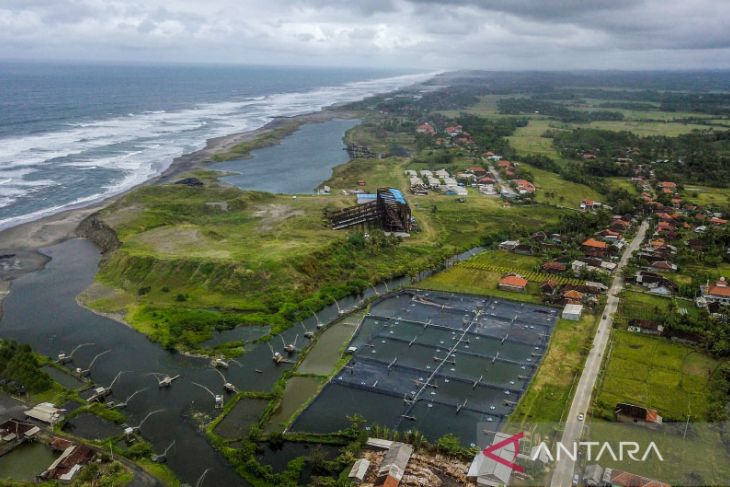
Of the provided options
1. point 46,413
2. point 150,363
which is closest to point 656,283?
point 150,363

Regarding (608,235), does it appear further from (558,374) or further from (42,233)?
(42,233)

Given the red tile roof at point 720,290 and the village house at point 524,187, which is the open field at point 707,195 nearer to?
the village house at point 524,187

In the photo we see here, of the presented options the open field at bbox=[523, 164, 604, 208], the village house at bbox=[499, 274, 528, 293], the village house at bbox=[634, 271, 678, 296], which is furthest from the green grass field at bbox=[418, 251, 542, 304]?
the open field at bbox=[523, 164, 604, 208]

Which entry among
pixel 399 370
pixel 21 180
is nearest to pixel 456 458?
pixel 399 370

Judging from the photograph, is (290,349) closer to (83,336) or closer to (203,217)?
(83,336)

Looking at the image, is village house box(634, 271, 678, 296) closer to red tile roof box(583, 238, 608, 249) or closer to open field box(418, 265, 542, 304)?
red tile roof box(583, 238, 608, 249)

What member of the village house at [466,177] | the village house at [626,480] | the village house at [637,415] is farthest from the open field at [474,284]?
the village house at [466,177]
